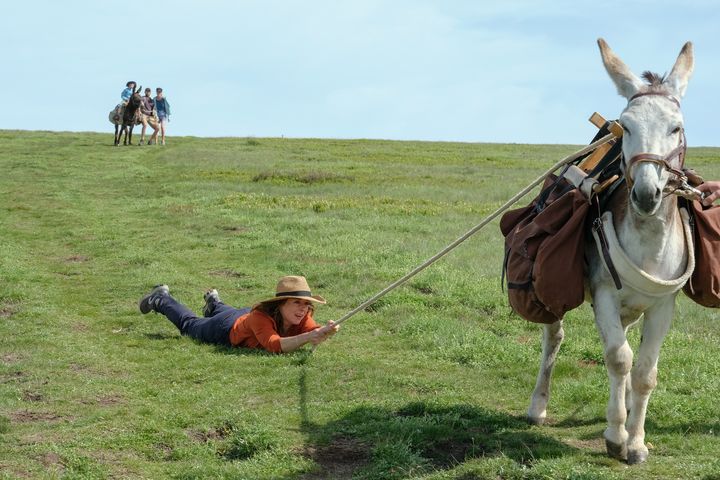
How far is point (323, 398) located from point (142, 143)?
120 feet

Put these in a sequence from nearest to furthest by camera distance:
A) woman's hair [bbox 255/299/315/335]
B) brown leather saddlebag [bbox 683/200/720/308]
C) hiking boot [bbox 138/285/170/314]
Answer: brown leather saddlebag [bbox 683/200/720/308] → woman's hair [bbox 255/299/315/335] → hiking boot [bbox 138/285/170/314]

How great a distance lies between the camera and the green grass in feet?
23.9

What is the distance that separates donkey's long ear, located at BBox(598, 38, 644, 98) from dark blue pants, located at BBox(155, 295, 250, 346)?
19.4 feet

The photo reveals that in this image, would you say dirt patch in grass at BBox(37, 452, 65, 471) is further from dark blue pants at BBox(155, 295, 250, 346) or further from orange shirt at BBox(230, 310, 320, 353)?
dark blue pants at BBox(155, 295, 250, 346)

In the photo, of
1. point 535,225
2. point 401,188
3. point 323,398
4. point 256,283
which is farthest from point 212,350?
point 401,188

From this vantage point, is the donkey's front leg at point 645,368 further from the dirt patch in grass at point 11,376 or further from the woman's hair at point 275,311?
the dirt patch in grass at point 11,376

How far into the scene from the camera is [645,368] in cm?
690

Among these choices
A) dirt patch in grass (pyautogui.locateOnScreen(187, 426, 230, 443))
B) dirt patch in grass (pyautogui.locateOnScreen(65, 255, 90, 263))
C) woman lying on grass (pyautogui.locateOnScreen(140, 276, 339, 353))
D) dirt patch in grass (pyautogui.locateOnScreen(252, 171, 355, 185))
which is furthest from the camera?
dirt patch in grass (pyautogui.locateOnScreen(252, 171, 355, 185))

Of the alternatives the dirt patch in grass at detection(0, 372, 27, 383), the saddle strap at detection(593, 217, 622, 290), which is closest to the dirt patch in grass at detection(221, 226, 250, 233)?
the dirt patch in grass at detection(0, 372, 27, 383)

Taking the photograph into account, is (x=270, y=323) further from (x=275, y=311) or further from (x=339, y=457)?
(x=339, y=457)

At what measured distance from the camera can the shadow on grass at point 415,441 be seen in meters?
7.10

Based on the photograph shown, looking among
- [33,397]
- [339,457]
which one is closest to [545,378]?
[339,457]

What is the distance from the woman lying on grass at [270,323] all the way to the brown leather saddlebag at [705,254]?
4.20 meters

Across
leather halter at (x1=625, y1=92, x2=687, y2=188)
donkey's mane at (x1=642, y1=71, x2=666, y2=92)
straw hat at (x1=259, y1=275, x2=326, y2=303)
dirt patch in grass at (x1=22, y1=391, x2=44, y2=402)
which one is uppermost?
donkey's mane at (x1=642, y1=71, x2=666, y2=92)
